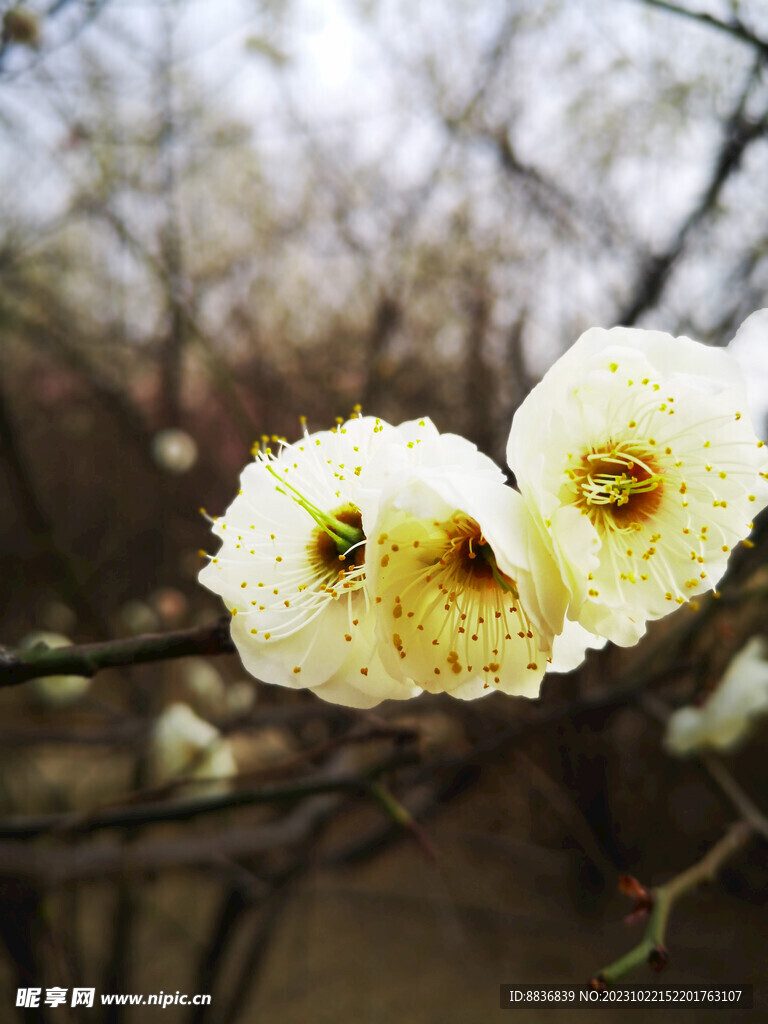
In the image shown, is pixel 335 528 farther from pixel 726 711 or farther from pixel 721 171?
pixel 721 171

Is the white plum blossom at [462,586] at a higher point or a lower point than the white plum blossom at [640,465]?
lower

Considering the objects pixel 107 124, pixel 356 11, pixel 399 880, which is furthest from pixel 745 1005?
pixel 107 124

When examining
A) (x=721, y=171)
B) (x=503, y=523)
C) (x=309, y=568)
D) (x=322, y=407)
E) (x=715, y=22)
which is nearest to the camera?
(x=503, y=523)

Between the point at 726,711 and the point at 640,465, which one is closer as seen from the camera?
the point at 640,465

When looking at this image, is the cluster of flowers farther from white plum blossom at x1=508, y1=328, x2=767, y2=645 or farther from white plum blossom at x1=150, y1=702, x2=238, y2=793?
white plum blossom at x1=150, y1=702, x2=238, y2=793

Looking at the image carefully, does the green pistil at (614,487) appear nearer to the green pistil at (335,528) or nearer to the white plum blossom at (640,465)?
the white plum blossom at (640,465)

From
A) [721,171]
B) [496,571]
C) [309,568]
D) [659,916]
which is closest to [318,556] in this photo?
[309,568]

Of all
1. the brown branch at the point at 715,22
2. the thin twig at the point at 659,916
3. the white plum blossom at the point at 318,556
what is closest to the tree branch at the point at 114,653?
the white plum blossom at the point at 318,556
